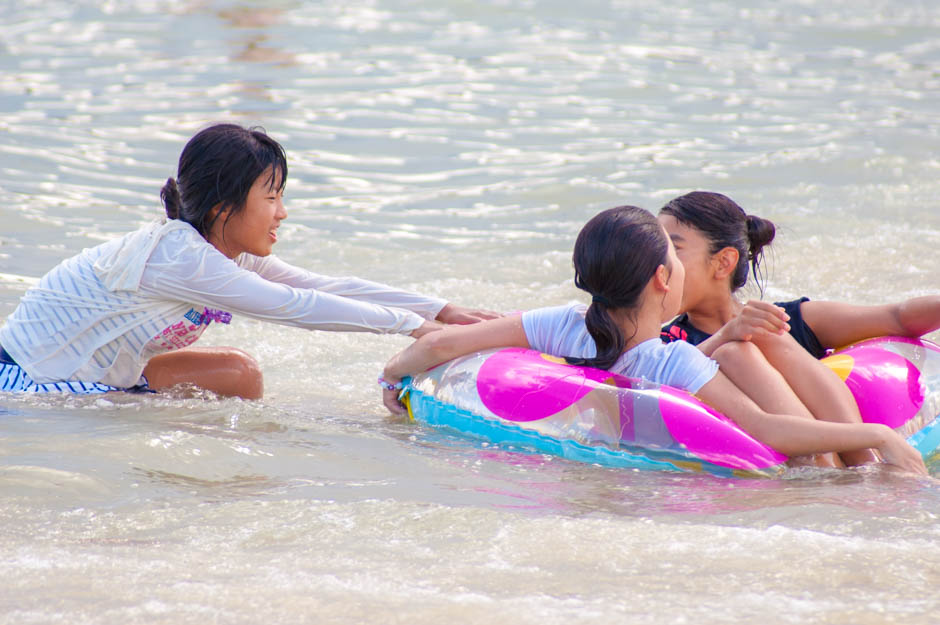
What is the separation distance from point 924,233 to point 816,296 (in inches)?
59.2

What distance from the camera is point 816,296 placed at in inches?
238

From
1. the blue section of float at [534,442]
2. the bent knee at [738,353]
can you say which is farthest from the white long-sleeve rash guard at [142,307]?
the bent knee at [738,353]

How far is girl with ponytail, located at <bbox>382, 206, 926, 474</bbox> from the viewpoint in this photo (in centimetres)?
329

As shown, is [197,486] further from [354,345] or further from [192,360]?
[354,345]

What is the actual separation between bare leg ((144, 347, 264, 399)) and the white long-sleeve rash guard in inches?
6.4

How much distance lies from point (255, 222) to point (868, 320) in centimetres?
218

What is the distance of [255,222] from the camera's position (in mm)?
3781

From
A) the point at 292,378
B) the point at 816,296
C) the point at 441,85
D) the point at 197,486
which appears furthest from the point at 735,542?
the point at 441,85

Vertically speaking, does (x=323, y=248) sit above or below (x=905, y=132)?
below

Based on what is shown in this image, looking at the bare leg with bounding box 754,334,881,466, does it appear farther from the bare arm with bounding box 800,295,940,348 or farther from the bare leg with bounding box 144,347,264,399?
the bare leg with bounding box 144,347,264,399

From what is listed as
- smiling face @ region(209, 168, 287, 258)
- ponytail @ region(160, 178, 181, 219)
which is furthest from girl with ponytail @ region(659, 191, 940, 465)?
ponytail @ region(160, 178, 181, 219)

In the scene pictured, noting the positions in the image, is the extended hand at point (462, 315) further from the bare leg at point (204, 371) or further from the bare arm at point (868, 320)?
the bare arm at point (868, 320)

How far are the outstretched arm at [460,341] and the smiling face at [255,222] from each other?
624 millimetres

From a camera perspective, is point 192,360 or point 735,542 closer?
point 735,542
